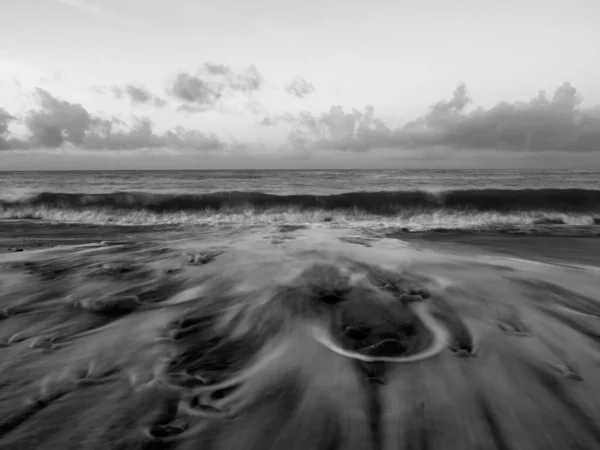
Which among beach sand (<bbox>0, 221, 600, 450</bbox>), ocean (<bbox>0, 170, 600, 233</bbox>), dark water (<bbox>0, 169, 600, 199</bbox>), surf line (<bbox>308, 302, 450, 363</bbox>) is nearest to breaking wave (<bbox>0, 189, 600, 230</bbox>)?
ocean (<bbox>0, 170, 600, 233</bbox>)

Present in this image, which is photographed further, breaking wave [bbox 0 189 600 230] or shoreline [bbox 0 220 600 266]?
breaking wave [bbox 0 189 600 230]

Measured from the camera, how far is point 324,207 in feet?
43.1

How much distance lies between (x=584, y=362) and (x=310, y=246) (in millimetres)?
4242

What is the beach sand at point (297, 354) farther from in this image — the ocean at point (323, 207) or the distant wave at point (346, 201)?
the distant wave at point (346, 201)

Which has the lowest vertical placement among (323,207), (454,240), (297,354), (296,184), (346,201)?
(296,184)

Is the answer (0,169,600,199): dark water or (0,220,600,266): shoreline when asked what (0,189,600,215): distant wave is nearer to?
(0,169,600,199): dark water

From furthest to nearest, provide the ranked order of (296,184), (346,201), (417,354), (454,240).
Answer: (296,184) < (346,201) < (454,240) < (417,354)

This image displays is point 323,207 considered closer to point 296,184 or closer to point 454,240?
point 454,240

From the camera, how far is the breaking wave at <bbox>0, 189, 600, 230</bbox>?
1166 cm

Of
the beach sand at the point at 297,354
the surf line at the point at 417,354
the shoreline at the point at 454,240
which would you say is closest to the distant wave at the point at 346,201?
the shoreline at the point at 454,240

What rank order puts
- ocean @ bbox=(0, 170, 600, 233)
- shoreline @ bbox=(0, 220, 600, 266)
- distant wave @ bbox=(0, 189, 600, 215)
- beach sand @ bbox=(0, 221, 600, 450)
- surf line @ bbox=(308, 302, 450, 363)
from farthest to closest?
distant wave @ bbox=(0, 189, 600, 215) → ocean @ bbox=(0, 170, 600, 233) → shoreline @ bbox=(0, 220, 600, 266) → surf line @ bbox=(308, 302, 450, 363) → beach sand @ bbox=(0, 221, 600, 450)

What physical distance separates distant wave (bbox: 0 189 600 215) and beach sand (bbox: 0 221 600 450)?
806 cm

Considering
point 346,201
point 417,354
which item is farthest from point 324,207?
point 417,354

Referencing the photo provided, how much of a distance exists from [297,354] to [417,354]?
0.84 metres
